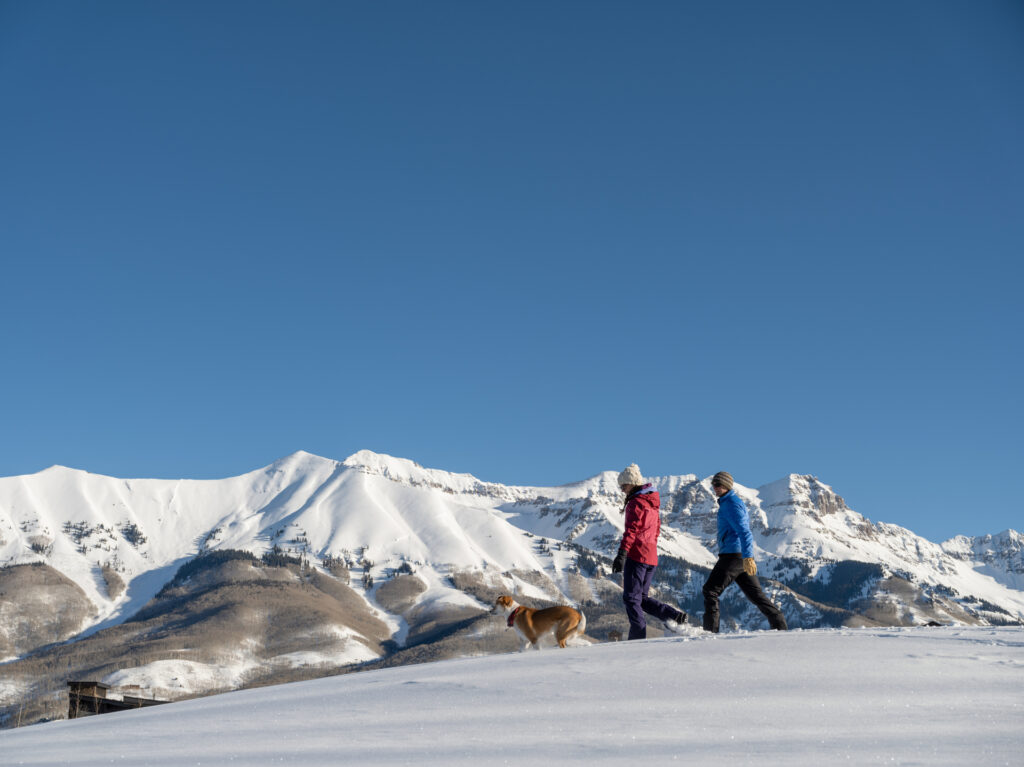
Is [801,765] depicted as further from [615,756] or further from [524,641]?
[524,641]

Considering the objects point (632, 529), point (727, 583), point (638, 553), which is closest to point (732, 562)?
point (727, 583)

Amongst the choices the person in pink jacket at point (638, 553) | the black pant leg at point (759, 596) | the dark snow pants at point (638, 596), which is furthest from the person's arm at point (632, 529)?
the black pant leg at point (759, 596)

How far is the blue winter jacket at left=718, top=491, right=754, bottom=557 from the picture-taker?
37.9 ft

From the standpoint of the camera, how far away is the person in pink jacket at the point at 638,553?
1121 centimetres


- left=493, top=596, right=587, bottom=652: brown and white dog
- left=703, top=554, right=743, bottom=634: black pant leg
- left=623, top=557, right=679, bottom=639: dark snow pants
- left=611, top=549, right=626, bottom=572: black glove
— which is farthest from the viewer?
left=703, top=554, right=743, bottom=634: black pant leg

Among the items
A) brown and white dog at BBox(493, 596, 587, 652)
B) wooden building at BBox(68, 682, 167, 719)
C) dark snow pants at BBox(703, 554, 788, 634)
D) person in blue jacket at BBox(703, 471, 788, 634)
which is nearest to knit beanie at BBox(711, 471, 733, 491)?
person in blue jacket at BBox(703, 471, 788, 634)

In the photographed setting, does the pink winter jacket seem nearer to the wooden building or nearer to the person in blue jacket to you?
the person in blue jacket

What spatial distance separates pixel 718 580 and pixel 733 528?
0.74 m

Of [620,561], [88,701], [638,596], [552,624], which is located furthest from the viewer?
Answer: [88,701]

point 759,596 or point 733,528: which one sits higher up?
point 733,528

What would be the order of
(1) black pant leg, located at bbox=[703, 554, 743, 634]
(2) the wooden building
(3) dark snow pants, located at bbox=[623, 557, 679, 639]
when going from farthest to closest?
(2) the wooden building, (1) black pant leg, located at bbox=[703, 554, 743, 634], (3) dark snow pants, located at bbox=[623, 557, 679, 639]

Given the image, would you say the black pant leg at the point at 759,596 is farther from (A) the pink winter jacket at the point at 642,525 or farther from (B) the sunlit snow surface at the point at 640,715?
(B) the sunlit snow surface at the point at 640,715

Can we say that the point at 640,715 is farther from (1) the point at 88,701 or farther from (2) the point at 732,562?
(1) the point at 88,701

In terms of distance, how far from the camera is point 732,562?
37.6 feet
